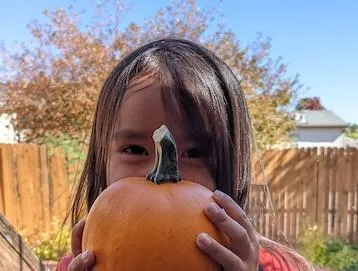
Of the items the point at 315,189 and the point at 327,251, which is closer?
the point at 327,251

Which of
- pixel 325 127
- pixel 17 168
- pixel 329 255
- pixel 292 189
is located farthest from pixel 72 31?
pixel 325 127

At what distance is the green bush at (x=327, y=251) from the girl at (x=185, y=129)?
3.84 m

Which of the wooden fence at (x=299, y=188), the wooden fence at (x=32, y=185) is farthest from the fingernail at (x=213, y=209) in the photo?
the wooden fence at (x=299, y=188)

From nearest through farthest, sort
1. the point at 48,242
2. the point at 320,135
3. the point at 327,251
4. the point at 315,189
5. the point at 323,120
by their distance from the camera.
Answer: the point at 48,242
the point at 327,251
the point at 315,189
the point at 320,135
the point at 323,120

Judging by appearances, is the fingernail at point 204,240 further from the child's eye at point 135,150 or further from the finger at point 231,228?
the child's eye at point 135,150

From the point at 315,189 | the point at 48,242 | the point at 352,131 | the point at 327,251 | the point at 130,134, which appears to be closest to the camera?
the point at 130,134

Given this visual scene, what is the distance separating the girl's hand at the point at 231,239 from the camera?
498 millimetres

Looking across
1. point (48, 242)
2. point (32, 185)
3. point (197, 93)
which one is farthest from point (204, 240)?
point (32, 185)

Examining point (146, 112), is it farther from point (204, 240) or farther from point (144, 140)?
point (204, 240)

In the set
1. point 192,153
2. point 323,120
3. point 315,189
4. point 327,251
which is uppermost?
point 192,153

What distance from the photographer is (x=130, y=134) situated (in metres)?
0.79

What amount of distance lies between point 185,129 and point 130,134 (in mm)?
104

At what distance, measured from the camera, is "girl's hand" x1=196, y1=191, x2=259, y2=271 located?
1.63 feet

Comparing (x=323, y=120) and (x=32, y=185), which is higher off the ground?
(x=323, y=120)
